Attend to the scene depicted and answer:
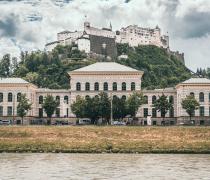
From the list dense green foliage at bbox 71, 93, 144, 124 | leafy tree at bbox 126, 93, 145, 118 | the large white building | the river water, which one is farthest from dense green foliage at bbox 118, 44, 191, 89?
the river water

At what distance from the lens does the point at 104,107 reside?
3450 inches

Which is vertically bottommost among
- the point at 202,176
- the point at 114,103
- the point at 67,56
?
the point at 202,176

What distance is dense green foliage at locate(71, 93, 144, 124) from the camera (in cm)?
8788

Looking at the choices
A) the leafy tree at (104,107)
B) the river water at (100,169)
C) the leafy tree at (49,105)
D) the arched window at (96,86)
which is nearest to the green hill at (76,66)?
the arched window at (96,86)

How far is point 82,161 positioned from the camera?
125 ft

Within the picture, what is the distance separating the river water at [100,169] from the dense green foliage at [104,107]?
48.3 metres

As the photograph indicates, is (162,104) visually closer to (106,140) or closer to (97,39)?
(106,140)

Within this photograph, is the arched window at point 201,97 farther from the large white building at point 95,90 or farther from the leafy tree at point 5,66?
the leafy tree at point 5,66

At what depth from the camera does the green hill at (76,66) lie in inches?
5930

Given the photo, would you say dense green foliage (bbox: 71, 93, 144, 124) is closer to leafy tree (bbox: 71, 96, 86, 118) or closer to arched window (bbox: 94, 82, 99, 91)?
leafy tree (bbox: 71, 96, 86, 118)

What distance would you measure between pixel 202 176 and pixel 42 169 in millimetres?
9851

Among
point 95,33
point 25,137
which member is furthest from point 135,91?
point 95,33

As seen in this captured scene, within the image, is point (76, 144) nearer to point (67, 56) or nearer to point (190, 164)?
point (190, 164)

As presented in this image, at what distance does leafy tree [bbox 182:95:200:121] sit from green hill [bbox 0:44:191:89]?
165 feet
